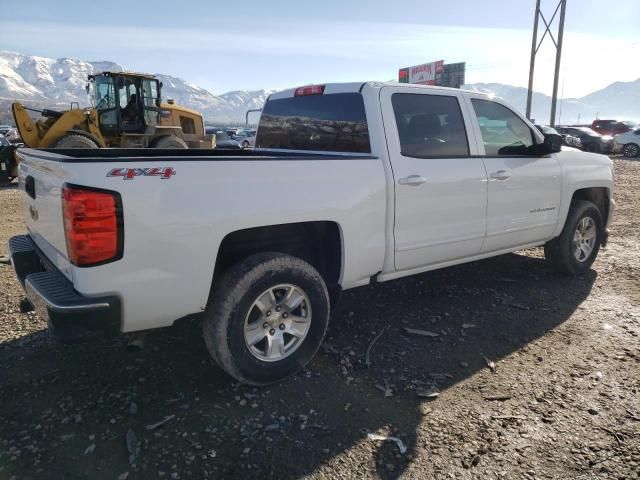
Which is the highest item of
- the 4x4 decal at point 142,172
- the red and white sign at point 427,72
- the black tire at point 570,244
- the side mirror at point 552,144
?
the red and white sign at point 427,72

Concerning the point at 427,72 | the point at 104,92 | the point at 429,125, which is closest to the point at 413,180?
the point at 429,125

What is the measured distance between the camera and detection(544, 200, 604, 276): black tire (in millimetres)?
5168

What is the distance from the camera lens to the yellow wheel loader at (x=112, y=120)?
40.1 feet

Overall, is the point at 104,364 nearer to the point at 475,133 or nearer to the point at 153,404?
the point at 153,404

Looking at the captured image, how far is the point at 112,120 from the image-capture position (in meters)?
13.3

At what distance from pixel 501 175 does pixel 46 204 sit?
3.60m

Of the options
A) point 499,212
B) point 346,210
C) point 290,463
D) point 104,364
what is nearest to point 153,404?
point 104,364

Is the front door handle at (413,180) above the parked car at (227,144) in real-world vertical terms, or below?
below

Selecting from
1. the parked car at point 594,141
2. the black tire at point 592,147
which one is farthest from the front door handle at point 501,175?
the black tire at point 592,147

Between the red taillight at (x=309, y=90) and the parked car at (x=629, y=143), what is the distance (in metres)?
24.2

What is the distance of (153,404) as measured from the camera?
2920 mm

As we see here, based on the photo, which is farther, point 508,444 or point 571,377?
point 571,377

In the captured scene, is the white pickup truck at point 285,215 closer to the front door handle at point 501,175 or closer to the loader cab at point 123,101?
the front door handle at point 501,175

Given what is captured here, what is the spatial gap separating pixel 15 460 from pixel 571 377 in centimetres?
347
